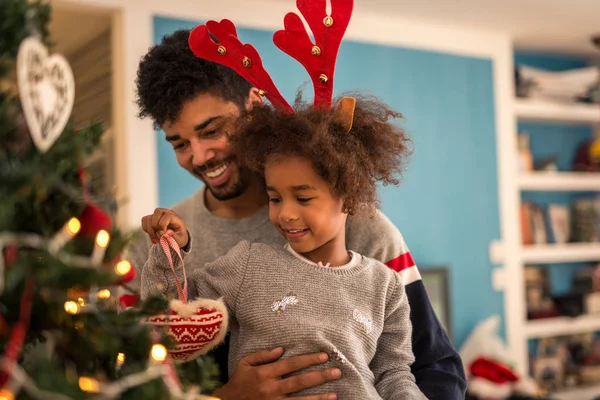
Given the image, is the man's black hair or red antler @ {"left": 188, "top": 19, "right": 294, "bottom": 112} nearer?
red antler @ {"left": 188, "top": 19, "right": 294, "bottom": 112}

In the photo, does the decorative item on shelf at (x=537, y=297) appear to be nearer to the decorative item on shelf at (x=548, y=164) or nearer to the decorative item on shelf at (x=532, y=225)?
the decorative item on shelf at (x=532, y=225)

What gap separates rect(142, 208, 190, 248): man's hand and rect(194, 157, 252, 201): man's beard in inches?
10.2

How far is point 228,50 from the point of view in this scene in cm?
131

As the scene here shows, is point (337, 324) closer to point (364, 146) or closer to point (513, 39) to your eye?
point (364, 146)

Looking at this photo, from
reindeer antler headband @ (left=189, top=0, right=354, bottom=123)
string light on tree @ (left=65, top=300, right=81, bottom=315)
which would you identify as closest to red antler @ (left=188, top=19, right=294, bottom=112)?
reindeer antler headband @ (left=189, top=0, right=354, bottom=123)

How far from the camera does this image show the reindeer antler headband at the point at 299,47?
1306 mm

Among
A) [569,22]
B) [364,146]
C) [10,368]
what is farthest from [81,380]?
[569,22]

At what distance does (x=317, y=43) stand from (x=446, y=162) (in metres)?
3.23

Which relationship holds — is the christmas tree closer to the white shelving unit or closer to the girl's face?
the girl's face

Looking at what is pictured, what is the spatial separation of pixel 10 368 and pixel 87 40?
367 cm

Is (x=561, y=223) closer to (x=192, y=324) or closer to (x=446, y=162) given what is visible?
(x=446, y=162)

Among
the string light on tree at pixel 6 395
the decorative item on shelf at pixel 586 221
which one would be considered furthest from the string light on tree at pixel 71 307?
the decorative item on shelf at pixel 586 221

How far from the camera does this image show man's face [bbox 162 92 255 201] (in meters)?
1.41

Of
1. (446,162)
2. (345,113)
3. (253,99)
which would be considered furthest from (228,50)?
(446,162)
